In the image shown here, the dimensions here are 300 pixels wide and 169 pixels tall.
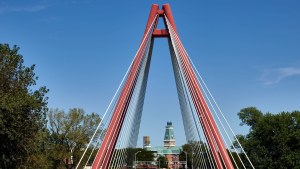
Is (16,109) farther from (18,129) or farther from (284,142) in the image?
(284,142)

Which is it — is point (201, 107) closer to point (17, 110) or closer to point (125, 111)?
point (125, 111)

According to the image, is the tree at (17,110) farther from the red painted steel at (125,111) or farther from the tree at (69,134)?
the tree at (69,134)

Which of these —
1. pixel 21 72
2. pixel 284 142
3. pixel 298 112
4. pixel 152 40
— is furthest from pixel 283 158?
pixel 21 72

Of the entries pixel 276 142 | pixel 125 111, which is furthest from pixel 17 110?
pixel 276 142

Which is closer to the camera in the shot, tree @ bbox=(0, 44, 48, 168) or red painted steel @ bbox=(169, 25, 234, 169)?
red painted steel @ bbox=(169, 25, 234, 169)

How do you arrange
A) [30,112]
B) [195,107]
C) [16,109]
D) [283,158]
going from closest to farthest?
[195,107] < [16,109] < [30,112] < [283,158]

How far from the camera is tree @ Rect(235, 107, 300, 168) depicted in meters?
46.5

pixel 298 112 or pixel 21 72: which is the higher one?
pixel 298 112

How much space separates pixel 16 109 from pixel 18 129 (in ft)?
5.37

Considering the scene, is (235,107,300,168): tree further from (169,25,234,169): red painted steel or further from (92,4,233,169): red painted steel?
(169,25,234,169): red painted steel

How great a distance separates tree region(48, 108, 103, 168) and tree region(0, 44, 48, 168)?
28810 mm

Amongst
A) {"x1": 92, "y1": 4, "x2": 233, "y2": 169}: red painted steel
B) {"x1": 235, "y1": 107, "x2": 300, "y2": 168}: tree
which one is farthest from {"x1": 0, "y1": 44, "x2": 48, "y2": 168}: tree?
{"x1": 235, "y1": 107, "x2": 300, "y2": 168}: tree

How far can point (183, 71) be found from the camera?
78.2 ft

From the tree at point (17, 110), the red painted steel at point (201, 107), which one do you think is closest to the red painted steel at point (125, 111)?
the red painted steel at point (201, 107)
